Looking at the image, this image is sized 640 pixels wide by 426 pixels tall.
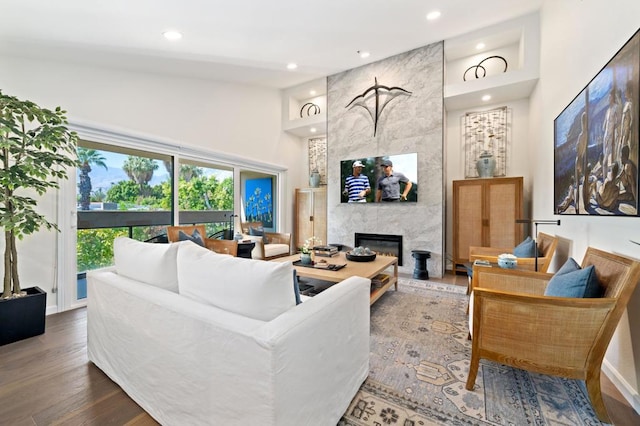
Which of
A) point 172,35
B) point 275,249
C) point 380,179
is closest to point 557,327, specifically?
point 380,179

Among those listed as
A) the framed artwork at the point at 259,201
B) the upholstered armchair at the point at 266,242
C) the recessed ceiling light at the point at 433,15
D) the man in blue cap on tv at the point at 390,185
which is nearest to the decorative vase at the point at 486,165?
the man in blue cap on tv at the point at 390,185

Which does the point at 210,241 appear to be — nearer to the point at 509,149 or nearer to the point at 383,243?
the point at 383,243

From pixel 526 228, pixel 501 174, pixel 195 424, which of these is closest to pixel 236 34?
pixel 195 424

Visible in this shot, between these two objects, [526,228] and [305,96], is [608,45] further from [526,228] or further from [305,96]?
[305,96]

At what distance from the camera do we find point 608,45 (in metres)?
1.82

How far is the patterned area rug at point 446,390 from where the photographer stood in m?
1.40

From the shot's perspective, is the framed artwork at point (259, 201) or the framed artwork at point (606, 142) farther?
the framed artwork at point (259, 201)

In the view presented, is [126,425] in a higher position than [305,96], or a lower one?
lower

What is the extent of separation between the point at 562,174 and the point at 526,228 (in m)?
1.96

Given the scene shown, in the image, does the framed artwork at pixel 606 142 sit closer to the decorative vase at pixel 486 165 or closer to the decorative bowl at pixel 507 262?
the decorative bowl at pixel 507 262

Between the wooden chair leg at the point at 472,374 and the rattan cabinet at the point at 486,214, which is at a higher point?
the rattan cabinet at the point at 486,214

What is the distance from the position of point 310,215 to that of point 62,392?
4611mm

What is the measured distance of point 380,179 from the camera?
4852 mm

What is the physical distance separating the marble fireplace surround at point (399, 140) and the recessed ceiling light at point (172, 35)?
297cm
